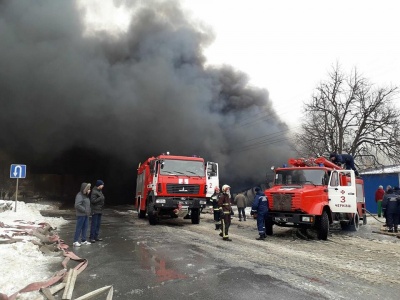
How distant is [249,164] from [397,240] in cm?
1662

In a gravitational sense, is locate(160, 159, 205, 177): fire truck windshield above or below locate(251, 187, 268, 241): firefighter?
above

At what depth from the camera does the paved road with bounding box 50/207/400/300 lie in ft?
13.4

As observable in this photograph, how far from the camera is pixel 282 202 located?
8875 mm

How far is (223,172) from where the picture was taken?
25.8m

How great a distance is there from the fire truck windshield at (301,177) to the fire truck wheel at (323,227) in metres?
1.00

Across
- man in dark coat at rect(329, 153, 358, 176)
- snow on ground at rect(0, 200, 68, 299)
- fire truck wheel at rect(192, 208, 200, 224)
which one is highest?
man in dark coat at rect(329, 153, 358, 176)

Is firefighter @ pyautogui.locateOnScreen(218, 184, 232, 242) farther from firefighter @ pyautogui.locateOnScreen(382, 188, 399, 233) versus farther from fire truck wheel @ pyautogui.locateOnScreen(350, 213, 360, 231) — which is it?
firefighter @ pyautogui.locateOnScreen(382, 188, 399, 233)

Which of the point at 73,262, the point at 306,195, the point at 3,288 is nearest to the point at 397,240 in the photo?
the point at 306,195

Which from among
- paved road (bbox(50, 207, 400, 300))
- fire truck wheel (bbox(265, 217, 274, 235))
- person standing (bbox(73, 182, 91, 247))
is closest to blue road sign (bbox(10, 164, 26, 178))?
paved road (bbox(50, 207, 400, 300))

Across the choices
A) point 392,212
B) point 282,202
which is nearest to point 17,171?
point 282,202

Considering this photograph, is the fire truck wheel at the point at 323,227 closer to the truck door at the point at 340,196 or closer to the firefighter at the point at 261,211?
the truck door at the point at 340,196

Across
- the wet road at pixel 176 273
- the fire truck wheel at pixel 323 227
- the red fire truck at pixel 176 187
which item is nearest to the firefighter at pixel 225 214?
the wet road at pixel 176 273

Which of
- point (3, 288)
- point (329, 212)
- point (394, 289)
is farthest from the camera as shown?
point (329, 212)

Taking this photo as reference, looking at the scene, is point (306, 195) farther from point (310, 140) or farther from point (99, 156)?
point (99, 156)
